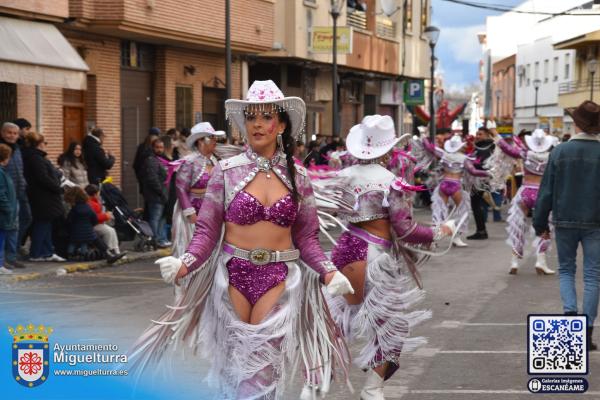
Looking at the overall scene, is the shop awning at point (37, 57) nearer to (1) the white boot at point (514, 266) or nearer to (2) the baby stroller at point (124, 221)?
(2) the baby stroller at point (124, 221)

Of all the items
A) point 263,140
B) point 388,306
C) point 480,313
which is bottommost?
point 480,313

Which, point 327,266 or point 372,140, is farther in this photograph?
point 372,140

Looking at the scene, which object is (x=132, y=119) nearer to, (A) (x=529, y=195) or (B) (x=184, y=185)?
(A) (x=529, y=195)

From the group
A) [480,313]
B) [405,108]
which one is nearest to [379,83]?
[405,108]

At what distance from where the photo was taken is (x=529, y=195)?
1519 cm

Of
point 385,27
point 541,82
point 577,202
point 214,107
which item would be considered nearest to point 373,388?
point 577,202

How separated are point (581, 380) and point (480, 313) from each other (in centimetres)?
372

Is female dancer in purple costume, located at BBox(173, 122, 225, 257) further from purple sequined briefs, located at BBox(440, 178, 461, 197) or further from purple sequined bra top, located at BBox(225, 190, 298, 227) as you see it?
purple sequined briefs, located at BBox(440, 178, 461, 197)

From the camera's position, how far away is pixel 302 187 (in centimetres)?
613

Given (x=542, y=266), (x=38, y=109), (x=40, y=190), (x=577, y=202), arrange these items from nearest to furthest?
1. (x=577, y=202)
2. (x=542, y=266)
3. (x=40, y=190)
4. (x=38, y=109)

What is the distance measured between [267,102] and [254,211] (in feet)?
1.96

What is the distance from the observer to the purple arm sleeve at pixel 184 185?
37.5 feet

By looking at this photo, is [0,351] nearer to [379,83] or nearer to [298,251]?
[298,251]

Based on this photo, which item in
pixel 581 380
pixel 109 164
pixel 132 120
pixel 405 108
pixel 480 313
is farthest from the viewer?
pixel 405 108
